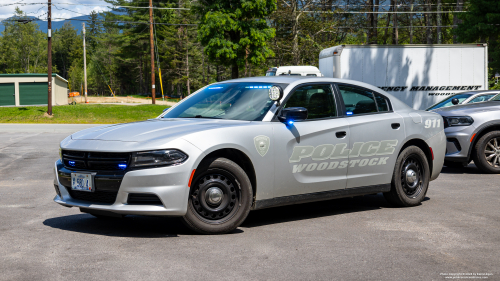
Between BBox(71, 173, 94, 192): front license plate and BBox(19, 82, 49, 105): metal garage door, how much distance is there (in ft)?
154

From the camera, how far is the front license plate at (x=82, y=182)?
208 inches

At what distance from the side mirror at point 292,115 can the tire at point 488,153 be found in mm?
5805

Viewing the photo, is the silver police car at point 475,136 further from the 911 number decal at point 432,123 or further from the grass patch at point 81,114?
the grass patch at point 81,114

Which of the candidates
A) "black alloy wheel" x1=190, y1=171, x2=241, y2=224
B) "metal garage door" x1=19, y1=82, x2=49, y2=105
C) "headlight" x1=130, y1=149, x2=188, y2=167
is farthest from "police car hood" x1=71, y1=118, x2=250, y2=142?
"metal garage door" x1=19, y1=82, x2=49, y2=105

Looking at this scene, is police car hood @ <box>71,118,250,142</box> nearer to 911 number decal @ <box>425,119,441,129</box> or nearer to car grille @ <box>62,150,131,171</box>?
car grille @ <box>62,150,131,171</box>

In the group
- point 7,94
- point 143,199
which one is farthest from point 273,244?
point 7,94

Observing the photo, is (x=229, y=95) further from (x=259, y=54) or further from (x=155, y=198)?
(x=259, y=54)

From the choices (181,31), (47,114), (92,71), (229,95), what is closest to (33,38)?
(92,71)

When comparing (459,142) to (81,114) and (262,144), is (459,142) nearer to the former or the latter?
(262,144)

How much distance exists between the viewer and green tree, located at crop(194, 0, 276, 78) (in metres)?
36.6

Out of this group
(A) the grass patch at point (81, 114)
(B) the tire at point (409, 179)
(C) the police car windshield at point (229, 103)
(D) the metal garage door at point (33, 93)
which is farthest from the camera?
(D) the metal garage door at point (33, 93)

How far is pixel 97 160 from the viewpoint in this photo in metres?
5.27

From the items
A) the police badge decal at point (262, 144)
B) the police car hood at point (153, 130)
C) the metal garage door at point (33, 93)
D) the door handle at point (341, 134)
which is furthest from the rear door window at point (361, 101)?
the metal garage door at point (33, 93)

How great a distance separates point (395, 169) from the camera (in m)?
7.01
